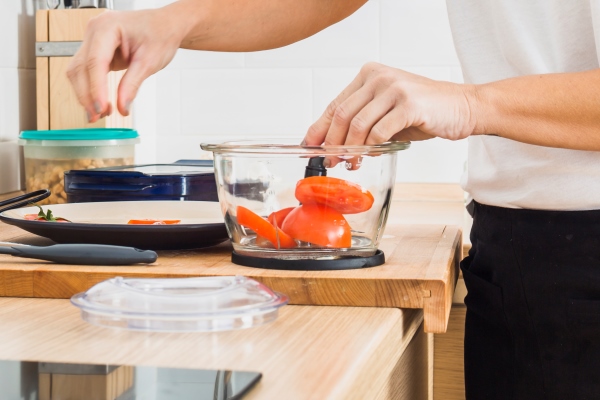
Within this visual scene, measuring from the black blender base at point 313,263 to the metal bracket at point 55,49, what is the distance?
3.23 ft

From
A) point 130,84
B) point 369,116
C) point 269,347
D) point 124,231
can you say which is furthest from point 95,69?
point 269,347

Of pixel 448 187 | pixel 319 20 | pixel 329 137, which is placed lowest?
pixel 448 187

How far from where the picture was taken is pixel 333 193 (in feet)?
2.58

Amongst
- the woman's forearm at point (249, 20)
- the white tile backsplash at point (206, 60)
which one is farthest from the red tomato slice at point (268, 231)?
the white tile backsplash at point (206, 60)

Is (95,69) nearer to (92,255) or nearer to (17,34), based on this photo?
(92,255)

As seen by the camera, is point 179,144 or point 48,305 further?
point 179,144

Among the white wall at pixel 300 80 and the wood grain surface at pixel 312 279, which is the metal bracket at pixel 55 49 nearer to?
the white wall at pixel 300 80

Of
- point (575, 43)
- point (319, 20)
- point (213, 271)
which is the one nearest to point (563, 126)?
point (575, 43)

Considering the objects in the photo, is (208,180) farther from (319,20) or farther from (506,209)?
(506,209)

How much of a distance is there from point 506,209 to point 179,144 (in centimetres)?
121

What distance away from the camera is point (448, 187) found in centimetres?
185

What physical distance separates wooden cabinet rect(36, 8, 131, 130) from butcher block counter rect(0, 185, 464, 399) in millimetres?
713

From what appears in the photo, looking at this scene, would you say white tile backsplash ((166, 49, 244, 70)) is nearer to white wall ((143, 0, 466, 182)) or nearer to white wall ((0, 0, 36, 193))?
white wall ((143, 0, 466, 182))

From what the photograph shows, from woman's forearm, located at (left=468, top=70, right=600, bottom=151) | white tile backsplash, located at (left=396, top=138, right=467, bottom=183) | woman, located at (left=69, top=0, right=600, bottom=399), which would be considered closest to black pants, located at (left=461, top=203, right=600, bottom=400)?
woman, located at (left=69, top=0, right=600, bottom=399)
